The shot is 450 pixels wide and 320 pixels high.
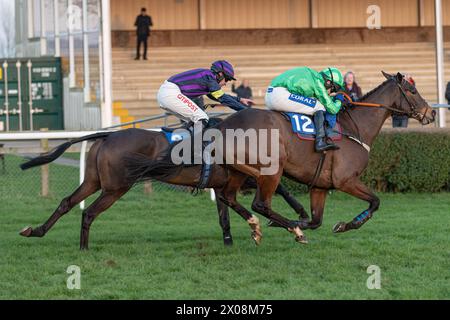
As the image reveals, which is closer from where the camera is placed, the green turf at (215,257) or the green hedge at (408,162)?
the green turf at (215,257)

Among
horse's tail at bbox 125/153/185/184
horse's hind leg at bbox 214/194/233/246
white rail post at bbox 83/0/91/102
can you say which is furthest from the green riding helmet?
white rail post at bbox 83/0/91/102

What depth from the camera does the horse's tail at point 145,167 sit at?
7.86 metres

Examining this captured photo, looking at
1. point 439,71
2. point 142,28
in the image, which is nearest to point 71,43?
point 142,28

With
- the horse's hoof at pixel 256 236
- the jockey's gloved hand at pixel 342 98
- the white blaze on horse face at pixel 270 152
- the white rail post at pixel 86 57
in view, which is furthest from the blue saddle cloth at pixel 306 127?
A: the white rail post at pixel 86 57

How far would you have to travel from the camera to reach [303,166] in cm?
792

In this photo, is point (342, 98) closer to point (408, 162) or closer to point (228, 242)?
point (228, 242)

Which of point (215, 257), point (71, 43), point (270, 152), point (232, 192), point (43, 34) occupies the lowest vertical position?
point (215, 257)

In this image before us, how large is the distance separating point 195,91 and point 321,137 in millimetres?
1162

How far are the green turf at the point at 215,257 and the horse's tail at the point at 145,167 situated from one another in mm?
609

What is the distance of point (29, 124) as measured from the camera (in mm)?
21188

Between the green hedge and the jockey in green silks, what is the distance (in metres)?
4.00

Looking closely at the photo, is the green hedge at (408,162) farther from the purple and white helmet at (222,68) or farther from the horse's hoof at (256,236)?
the horse's hoof at (256,236)

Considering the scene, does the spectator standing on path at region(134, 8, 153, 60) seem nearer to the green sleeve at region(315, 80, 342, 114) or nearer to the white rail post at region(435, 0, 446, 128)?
the white rail post at region(435, 0, 446, 128)

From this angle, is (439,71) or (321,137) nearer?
→ (321,137)
